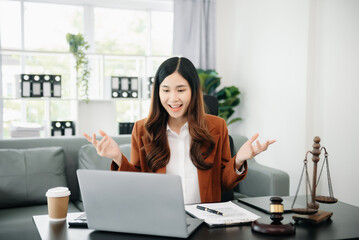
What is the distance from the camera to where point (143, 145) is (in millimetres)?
1763

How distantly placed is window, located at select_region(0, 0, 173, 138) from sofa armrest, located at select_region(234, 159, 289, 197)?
1.85 metres

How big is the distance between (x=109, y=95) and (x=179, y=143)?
2.66 m

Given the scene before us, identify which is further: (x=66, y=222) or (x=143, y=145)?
(x=143, y=145)

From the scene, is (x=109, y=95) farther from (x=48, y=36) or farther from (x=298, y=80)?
(x=298, y=80)

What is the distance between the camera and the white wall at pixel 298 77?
10.4ft

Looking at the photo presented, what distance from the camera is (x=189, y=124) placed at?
172cm

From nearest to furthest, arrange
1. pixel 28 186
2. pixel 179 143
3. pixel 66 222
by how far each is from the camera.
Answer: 1. pixel 66 222
2. pixel 179 143
3. pixel 28 186

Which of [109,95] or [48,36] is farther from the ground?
[48,36]

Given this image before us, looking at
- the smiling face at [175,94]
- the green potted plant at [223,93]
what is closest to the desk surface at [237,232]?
the smiling face at [175,94]

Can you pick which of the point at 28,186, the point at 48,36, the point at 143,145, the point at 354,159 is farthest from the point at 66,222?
the point at 48,36

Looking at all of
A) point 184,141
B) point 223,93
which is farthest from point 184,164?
point 223,93

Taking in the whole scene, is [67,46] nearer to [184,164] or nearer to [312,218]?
[184,164]

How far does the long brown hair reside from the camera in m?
1.67

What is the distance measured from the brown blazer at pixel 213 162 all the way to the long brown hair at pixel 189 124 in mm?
35
